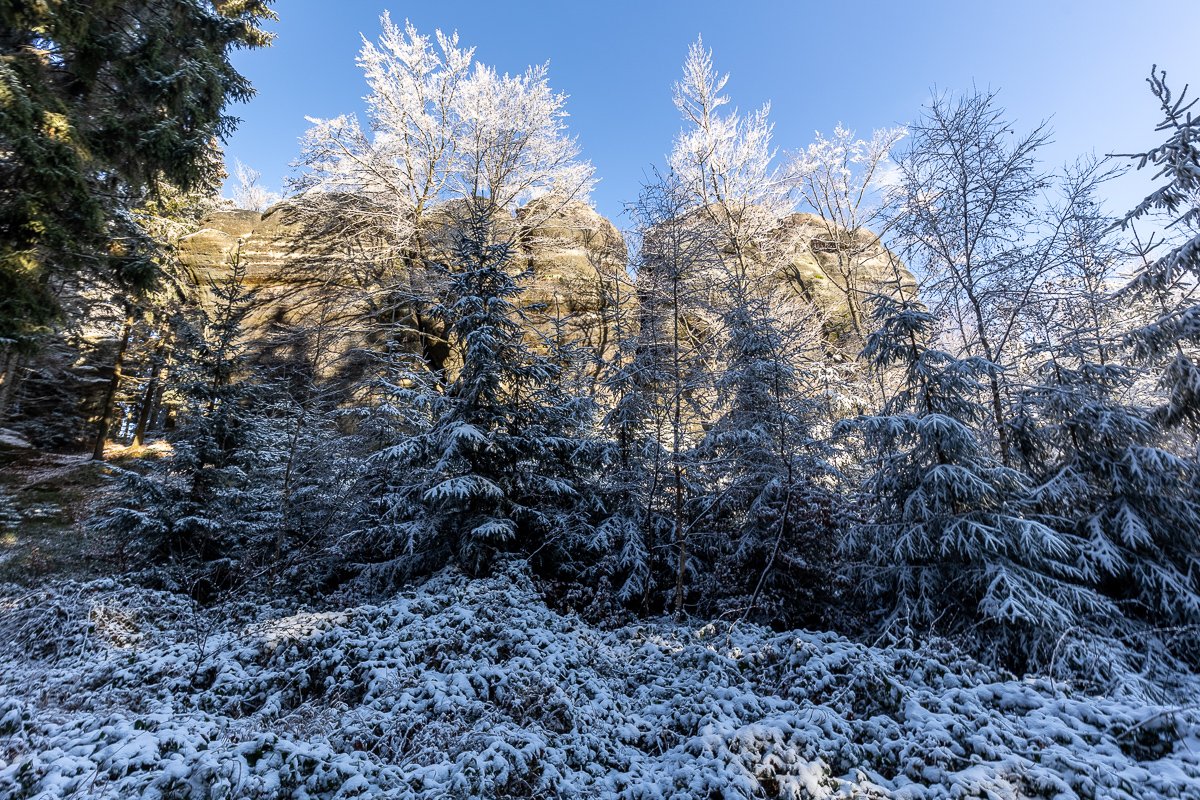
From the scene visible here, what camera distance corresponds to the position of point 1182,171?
6012 mm

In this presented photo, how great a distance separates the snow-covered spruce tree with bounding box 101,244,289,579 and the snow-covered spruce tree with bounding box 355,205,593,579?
264 cm

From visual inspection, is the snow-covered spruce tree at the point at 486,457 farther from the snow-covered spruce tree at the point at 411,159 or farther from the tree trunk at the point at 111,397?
the tree trunk at the point at 111,397

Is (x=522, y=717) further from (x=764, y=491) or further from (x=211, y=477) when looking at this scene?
(x=211, y=477)

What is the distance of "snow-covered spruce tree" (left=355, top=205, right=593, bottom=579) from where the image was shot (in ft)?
23.4

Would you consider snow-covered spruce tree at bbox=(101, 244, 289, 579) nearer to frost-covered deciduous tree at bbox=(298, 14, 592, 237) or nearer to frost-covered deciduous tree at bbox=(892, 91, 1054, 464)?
frost-covered deciduous tree at bbox=(298, 14, 592, 237)

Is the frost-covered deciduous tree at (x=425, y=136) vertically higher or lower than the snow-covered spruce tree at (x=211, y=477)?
higher

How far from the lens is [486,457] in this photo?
301 inches

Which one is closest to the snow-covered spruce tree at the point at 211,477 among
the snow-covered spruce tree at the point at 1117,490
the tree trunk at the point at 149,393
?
the tree trunk at the point at 149,393

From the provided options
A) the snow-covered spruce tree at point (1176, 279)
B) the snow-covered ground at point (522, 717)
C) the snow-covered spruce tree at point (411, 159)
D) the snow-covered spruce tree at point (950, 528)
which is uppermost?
the snow-covered spruce tree at point (411, 159)

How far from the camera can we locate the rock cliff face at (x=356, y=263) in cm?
1572

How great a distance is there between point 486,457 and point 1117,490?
27.5ft

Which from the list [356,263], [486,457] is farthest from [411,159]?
[486,457]

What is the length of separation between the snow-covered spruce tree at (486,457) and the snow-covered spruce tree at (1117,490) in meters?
6.32

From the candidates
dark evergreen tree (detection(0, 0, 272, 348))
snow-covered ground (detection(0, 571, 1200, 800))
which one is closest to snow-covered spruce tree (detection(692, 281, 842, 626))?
snow-covered ground (detection(0, 571, 1200, 800))
